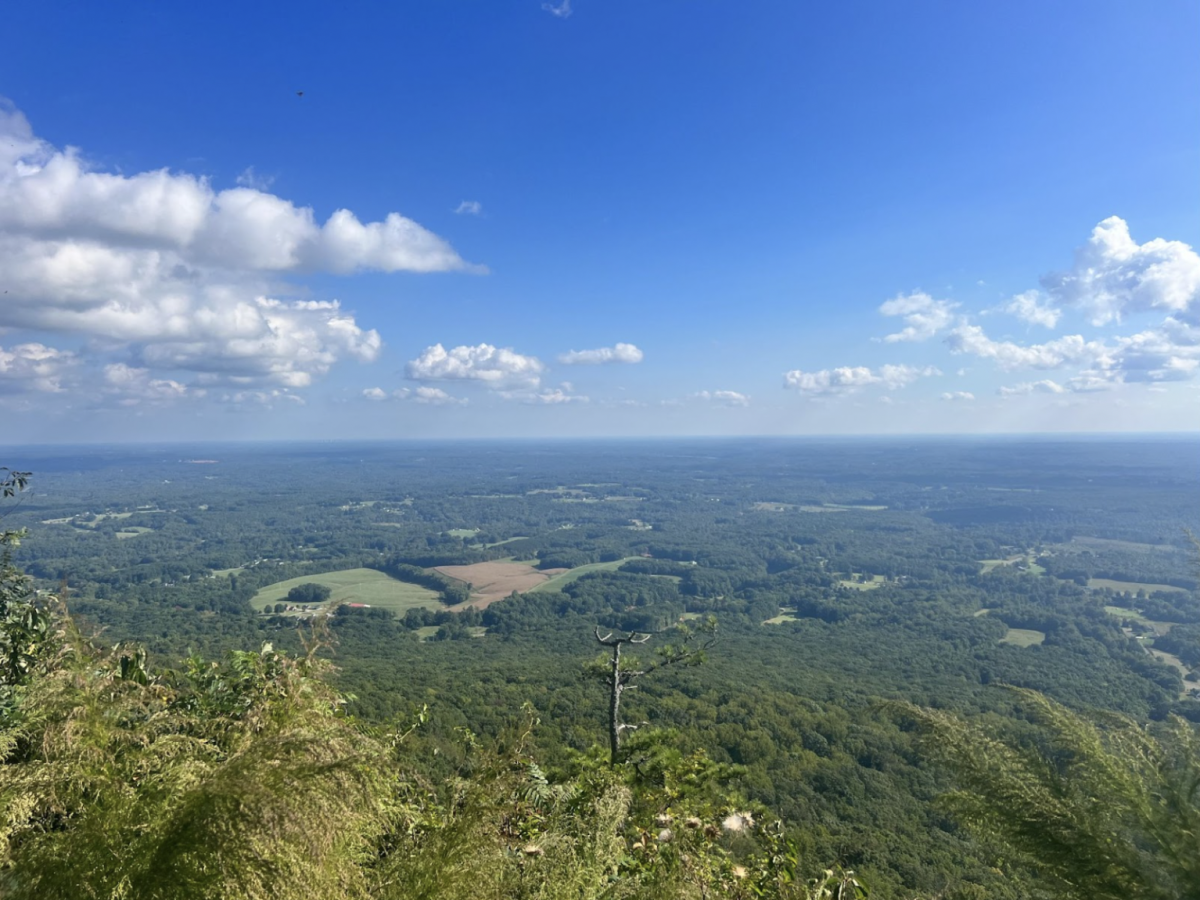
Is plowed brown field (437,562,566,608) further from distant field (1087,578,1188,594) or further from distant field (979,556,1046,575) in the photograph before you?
distant field (1087,578,1188,594)

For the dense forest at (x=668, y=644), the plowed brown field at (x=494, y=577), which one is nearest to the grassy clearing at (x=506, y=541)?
the dense forest at (x=668, y=644)

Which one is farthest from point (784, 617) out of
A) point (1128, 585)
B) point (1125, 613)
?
point (1128, 585)

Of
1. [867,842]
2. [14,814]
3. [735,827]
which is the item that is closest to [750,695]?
[867,842]

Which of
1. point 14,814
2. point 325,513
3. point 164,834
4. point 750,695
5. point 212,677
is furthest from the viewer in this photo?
point 325,513

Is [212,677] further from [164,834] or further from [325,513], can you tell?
[325,513]

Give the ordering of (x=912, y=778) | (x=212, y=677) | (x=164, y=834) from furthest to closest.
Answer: (x=912, y=778) → (x=212, y=677) → (x=164, y=834)

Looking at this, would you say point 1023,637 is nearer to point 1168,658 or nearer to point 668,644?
point 1168,658

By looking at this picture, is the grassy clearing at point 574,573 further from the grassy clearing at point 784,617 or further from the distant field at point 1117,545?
the distant field at point 1117,545
